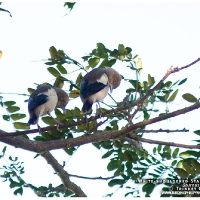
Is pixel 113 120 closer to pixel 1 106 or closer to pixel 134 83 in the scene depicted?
pixel 134 83

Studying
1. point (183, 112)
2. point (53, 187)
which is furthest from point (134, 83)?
point (53, 187)

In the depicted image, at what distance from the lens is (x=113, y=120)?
601 centimetres

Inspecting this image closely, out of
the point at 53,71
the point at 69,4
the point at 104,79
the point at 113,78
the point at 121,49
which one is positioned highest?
the point at 113,78

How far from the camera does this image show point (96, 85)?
689cm

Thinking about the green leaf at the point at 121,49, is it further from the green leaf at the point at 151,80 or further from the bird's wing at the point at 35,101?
the bird's wing at the point at 35,101

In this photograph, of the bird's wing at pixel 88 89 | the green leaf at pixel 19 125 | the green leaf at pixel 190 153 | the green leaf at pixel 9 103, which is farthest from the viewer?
the bird's wing at pixel 88 89

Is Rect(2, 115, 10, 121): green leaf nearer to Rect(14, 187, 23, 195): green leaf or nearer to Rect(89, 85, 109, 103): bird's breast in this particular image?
Rect(14, 187, 23, 195): green leaf

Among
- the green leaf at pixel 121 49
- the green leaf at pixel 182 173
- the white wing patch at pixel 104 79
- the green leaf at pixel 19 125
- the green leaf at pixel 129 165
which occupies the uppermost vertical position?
the white wing patch at pixel 104 79

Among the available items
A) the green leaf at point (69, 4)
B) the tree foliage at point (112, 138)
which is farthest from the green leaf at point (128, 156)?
the green leaf at point (69, 4)

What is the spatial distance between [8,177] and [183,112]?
2.42 metres

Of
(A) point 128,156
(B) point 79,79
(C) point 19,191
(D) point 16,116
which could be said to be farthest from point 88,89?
(C) point 19,191

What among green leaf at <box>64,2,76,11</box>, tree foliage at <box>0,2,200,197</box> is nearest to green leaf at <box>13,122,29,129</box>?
tree foliage at <box>0,2,200,197</box>

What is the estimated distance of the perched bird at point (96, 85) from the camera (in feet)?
21.2

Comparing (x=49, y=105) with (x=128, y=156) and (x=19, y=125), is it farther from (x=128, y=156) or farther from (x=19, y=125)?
(x=128, y=156)
